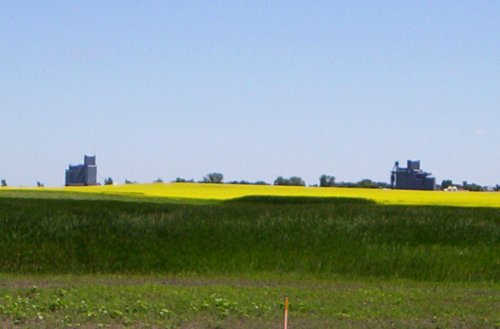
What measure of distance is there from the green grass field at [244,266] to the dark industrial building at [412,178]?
1380 inches

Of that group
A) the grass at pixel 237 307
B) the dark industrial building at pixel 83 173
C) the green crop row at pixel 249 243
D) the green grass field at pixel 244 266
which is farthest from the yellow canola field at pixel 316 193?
the grass at pixel 237 307

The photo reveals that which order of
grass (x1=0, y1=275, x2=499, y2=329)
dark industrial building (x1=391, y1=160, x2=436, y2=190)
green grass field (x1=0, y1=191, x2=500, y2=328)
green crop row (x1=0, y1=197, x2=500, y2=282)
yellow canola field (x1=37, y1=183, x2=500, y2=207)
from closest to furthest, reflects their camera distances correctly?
1. grass (x1=0, y1=275, x2=499, y2=329)
2. green grass field (x1=0, y1=191, x2=500, y2=328)
3. green crop row (x1=0, y1=197, x2=500, y2=282)
4. yellow canola field (x1=37, y1=183, x2=500, y2=207)
5. dark industrial building (x1=391, y1=160, x2=436, y2=190)

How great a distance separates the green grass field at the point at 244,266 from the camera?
51.0 feet

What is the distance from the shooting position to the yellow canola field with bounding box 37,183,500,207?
5166 centimetres

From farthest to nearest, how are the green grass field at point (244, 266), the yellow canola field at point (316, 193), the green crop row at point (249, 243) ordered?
the yellow canola field at point (316, 193)
the green crop row at point (249, 243)
the green grass field at point (244, 266)

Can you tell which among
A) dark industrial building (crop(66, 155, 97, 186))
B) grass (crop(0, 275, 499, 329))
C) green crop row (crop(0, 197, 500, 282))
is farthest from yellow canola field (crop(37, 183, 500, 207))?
grass (crop(0, 275, 499, 329))

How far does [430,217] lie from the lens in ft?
107

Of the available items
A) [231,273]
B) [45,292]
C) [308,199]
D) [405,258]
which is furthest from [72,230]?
[308,199]

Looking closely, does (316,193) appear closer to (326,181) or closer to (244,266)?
(326,181)

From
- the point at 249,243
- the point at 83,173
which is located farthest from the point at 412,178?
the point at 249,243

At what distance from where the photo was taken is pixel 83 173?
75375mm

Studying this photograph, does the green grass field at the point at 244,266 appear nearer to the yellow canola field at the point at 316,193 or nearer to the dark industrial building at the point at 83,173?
the yellow canola field at the point at 316,193

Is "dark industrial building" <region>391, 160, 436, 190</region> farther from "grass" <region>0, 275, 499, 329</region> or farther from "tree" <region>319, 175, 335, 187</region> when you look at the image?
"grass" <region>0, 275, 499, 329</region>

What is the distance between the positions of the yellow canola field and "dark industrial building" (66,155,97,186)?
10.5 ft
